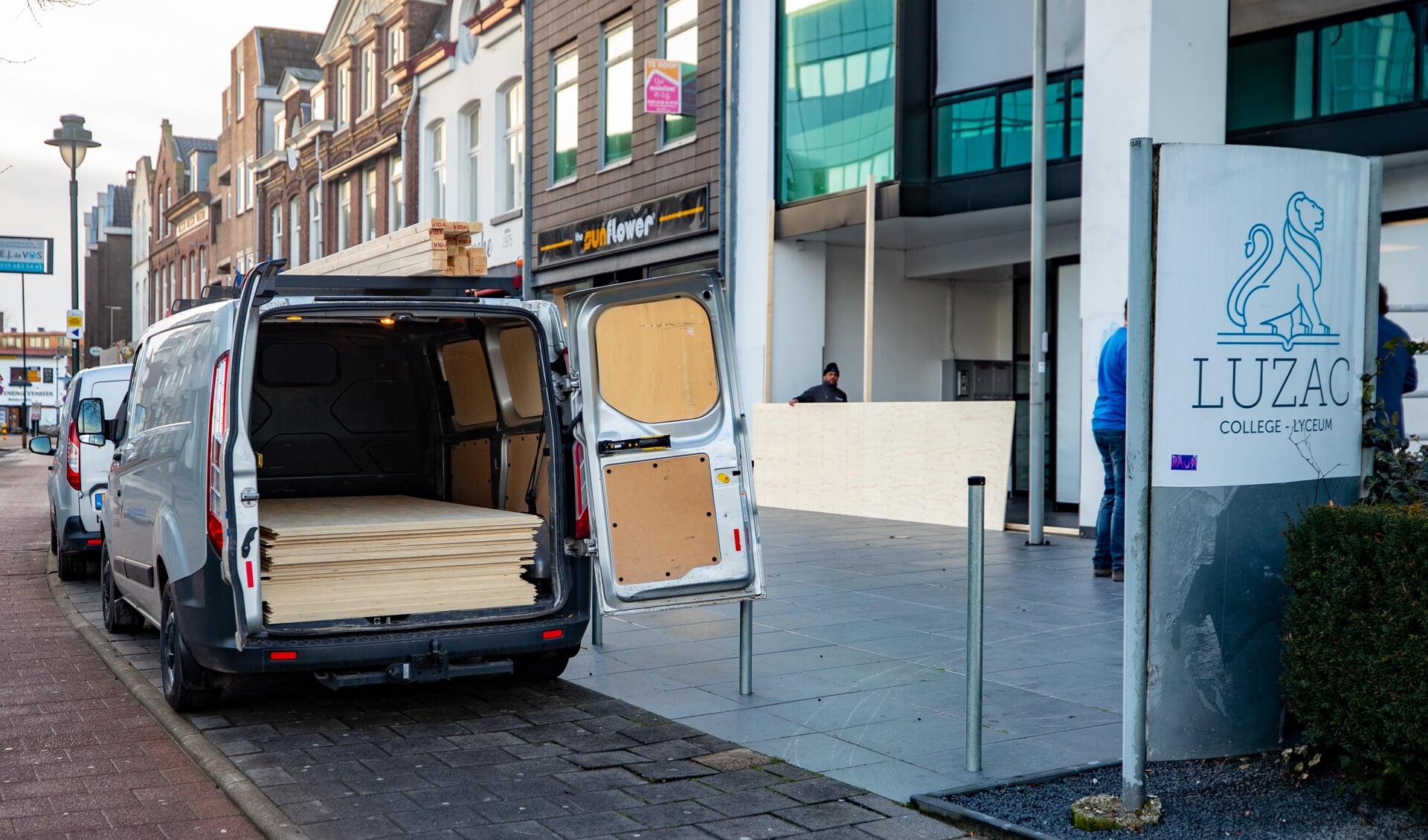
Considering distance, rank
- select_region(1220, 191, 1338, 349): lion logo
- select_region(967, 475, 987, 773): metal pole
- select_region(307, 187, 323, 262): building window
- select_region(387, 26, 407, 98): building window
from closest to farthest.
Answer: select_region(1220, 191, 1338, 349): lion logo < select_region(967, 475, 987, 773): metal pole < select_region(387, 26, 407, 98): building window < select_region(307, 187, 323, 262): building window

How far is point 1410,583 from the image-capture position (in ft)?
13.0

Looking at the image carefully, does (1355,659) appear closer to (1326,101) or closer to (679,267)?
(1326,101)

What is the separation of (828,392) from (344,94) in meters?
20.0

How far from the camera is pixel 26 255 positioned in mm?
32344

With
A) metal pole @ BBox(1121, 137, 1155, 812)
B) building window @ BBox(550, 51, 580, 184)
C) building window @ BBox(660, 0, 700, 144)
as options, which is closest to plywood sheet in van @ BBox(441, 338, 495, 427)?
metal pole @ BBox(1121, 137, 1155, 812)

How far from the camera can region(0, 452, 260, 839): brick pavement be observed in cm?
472

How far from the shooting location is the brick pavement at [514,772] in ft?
15.0

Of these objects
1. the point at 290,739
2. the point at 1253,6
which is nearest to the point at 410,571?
the point at 290,739

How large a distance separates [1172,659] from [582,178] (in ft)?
56.2

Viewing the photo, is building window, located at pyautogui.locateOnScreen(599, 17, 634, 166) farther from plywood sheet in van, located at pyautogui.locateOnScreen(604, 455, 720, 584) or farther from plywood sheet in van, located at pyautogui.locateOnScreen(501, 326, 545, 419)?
plywood sheet in van, located at pyautogui.locateOnScreen(604, 455, 720, 584)

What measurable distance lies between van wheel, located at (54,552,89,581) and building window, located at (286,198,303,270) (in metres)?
→ 24.8

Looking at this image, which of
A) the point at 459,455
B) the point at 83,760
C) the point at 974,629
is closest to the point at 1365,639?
the point at 974,629

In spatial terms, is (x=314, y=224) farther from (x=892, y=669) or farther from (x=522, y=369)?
(x=892, y=669)

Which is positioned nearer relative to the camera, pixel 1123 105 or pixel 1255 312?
pixel 1255 312
